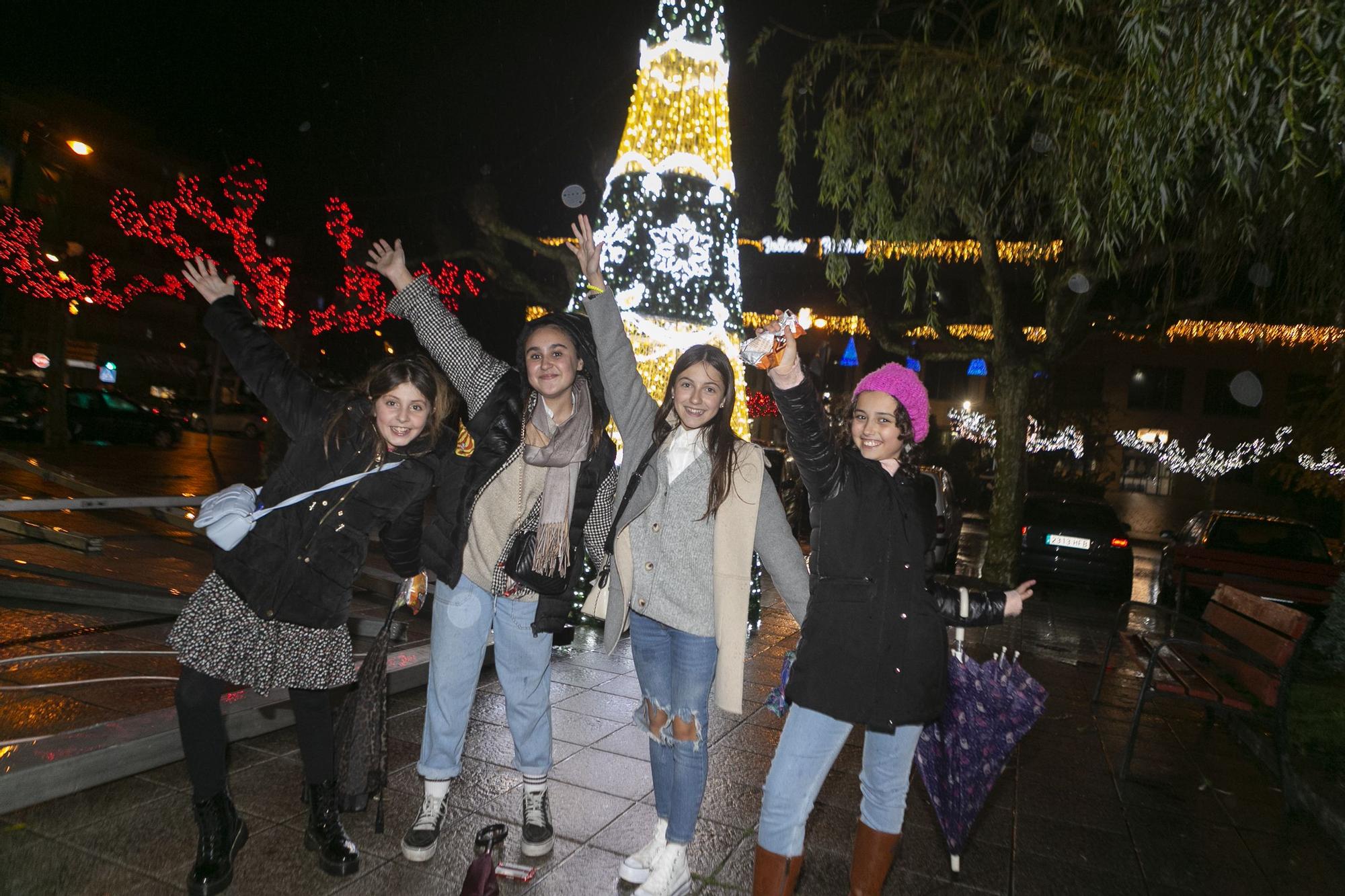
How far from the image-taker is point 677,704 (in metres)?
3.12

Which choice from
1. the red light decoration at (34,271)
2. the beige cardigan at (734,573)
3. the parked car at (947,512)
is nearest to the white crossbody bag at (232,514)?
the beige cardigan at (734,573)

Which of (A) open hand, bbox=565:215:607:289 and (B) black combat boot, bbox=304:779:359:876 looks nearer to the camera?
(B) black combat boot, bbox=304:779:359:876

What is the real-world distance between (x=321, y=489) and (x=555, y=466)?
824mm

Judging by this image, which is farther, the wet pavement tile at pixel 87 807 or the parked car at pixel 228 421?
the parked car at pixel 228 421

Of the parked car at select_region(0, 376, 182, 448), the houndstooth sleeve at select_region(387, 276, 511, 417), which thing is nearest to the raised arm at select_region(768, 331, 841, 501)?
the houndstooth sleeve at select_region(387, 276, 511, 417)

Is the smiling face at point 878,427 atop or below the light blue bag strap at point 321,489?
atop

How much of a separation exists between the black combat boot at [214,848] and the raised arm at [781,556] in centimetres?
202

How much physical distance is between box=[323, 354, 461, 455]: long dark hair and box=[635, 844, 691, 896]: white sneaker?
1686 millimetres

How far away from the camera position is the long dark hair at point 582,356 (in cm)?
341

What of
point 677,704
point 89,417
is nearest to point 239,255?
point 89,417

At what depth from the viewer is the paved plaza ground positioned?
3.17 meters

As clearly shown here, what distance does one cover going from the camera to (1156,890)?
143 inches

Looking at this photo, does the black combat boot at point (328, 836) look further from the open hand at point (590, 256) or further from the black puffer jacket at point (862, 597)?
the open hand at point (590, 256)

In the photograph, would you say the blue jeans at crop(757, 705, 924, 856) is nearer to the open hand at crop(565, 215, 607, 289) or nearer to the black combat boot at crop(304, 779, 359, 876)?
the black combat boot at crop(304, 779, 359, 876)
